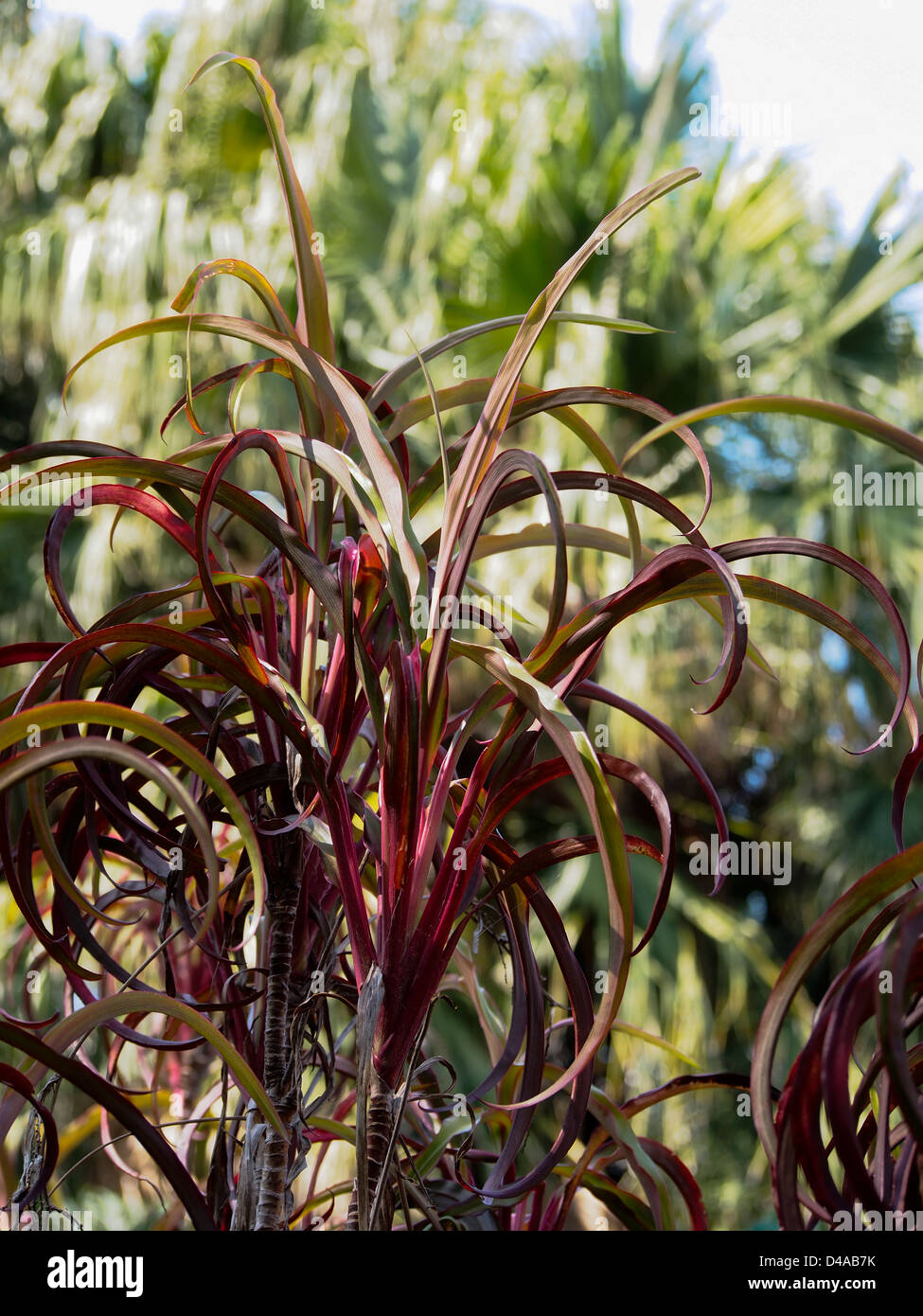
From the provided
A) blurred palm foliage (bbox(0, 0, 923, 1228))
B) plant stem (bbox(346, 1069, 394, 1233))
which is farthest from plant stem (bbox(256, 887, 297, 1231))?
blurred palm foliage (bbox(0, 0, 923, 1228))

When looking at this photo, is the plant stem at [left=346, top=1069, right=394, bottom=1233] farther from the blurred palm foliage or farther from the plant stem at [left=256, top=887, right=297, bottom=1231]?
the blurred palm foliage

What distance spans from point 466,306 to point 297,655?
2486 mm

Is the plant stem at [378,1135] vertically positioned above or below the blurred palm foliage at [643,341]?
below

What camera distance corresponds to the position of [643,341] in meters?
2.73

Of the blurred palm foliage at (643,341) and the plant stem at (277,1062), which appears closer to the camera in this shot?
the plant stem at (277,1062)

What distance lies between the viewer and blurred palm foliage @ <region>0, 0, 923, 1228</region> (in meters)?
2.51

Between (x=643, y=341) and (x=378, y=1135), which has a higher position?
(x=643, y=341)

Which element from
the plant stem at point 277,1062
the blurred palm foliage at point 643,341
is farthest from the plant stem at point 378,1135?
the blurred palm foliage at point 643,341

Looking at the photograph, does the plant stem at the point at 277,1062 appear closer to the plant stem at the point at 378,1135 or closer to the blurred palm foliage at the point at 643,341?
the plant stem at the point at 378,1135

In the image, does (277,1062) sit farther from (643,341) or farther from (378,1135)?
(643,341)

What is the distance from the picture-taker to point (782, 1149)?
298mm

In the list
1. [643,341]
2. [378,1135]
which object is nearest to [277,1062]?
[378,1135]

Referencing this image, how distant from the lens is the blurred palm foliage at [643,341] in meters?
2.51

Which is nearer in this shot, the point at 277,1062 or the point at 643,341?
the point at 277,1062
